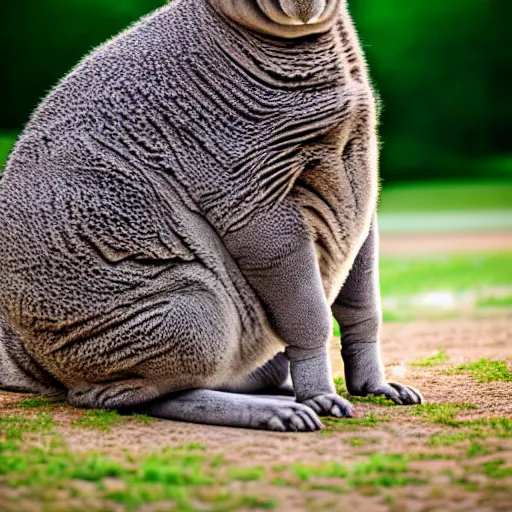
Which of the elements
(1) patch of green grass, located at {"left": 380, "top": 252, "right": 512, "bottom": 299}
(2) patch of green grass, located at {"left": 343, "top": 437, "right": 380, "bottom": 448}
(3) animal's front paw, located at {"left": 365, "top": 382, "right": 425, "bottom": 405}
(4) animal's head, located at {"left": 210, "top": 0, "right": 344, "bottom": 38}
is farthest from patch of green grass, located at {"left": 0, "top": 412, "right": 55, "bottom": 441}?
(1) patch of green grass, located at {"left": 380, "top": 252, "right": 512, "bottom": 299}

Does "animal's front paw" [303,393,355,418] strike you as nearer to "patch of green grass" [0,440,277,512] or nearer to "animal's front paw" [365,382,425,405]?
"animal's front paw" [365,382,425,405]

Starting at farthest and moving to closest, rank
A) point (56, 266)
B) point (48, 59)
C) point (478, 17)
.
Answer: point (478, 17)
point (48, 59)
point (56, 266)

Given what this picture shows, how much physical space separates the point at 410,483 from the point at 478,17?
23851 millimetres

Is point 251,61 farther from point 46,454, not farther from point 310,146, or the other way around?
point 46,454

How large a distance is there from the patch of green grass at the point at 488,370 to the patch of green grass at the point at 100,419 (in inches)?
90.5

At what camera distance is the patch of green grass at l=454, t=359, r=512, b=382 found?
572 cm

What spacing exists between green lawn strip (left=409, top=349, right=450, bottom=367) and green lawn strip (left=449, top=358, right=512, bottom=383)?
230 millimetres

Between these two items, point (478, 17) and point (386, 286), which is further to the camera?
point (478, 17)

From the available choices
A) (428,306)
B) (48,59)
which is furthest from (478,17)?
(428,306)

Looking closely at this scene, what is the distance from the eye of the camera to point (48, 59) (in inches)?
871

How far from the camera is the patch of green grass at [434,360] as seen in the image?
6.42 m

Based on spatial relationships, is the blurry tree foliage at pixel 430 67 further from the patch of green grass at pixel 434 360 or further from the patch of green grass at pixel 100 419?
the patch of green grass at pixel 100 419

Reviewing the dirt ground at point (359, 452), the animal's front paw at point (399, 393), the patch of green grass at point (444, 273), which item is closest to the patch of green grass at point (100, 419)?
the dirt ground at point (359, 452)

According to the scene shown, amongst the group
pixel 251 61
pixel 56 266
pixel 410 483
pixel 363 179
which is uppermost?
pixel 251 61
